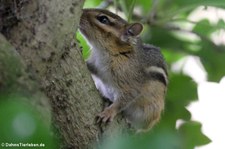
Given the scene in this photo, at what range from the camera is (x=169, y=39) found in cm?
229

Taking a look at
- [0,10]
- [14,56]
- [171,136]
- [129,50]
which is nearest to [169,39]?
[129,50]

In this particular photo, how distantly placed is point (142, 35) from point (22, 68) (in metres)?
1.81

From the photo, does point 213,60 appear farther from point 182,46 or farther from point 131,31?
point 131,31

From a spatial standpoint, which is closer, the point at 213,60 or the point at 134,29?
the point at 213,60

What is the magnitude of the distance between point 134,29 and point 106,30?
28cm

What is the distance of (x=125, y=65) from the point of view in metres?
2.74

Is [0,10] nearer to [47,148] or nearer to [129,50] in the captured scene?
[47,148]

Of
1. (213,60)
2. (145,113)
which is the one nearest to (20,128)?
(213,60)

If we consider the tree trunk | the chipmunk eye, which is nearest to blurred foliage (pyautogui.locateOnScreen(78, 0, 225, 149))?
the chipmunk eye

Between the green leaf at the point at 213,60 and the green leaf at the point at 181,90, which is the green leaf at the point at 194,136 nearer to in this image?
the green leaf at the point at 181,90

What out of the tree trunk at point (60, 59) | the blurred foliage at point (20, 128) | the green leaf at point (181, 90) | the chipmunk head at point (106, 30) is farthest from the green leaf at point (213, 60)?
the blurred foliage at point (20, 128)

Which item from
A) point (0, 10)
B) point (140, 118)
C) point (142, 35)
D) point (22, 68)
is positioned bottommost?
point (140, 118)

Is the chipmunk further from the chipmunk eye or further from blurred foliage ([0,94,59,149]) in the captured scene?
blurred foliage ([0,94,59,149])

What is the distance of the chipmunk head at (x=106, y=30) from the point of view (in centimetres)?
268
